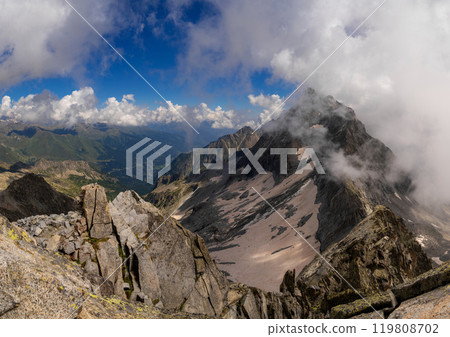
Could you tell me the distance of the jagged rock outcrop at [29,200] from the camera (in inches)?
2886

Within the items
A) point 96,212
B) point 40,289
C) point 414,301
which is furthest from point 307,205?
point 40,289

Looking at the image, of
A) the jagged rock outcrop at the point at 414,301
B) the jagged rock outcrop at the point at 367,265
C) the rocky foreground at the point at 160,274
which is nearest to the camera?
the jagged rock outcrop at the point at 414,301

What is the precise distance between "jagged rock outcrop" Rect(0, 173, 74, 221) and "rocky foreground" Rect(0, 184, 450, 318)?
59.0 m

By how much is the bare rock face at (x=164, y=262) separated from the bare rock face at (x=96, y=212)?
1.21 meters

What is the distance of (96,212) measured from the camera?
24.1 m

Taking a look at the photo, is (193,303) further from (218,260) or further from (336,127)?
(336,127)

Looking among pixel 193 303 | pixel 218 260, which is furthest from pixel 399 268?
pixel 218 260

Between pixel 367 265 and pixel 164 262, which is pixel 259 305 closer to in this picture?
pixel 164 262

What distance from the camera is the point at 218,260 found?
79250 mm

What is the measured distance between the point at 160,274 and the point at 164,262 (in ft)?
5.13

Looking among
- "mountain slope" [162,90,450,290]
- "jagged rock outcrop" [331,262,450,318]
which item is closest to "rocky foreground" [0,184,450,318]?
"jagged rock outcrop" [331,262,450,318]

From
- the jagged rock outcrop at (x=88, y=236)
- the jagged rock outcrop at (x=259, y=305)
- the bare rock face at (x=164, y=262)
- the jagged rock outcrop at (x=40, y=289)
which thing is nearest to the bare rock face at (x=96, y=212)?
the jagged rock outcrop at (x=88, y=236)

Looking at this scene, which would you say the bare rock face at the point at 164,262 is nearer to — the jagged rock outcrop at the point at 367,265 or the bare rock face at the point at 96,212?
the bare rock face at the point at 96,212
